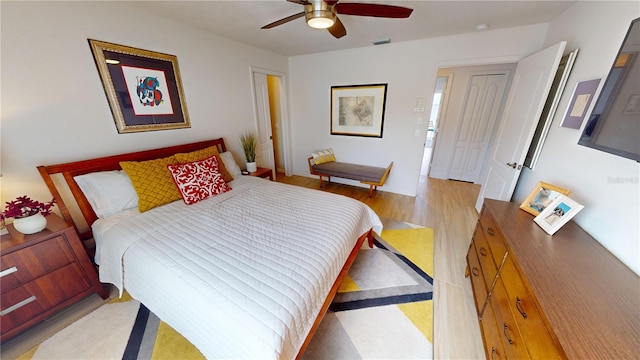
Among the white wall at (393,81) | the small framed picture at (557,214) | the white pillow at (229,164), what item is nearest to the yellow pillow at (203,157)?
the white pillow at (229,164)

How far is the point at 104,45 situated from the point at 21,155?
1085mm

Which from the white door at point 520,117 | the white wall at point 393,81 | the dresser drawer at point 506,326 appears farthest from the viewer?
the white wall at point 393,81

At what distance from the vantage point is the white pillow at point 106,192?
1.70 metres

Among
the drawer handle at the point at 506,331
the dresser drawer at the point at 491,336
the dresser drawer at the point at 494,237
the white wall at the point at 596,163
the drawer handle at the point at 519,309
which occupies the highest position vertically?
the white wall at the point at 596,163

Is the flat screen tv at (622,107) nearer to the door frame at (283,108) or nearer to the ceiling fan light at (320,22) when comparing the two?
the ceiling fan light at (320,22)

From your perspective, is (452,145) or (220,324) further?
(452,145)

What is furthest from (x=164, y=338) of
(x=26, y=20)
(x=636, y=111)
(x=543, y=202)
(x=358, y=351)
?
(x=636, y=111)

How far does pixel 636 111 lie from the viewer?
954mm

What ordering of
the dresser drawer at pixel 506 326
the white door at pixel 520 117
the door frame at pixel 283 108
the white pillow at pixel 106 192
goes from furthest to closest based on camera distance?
the door frame at pixel 283 108 → the white door at pixel 520 117 → the white pillow at pixel 106 192 → the dresser drawer at pixel 506 326

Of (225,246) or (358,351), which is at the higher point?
(225,246)

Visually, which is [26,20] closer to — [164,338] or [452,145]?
[164,338]

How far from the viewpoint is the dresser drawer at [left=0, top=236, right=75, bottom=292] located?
122 cm

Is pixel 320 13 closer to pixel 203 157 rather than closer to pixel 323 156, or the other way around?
pixel 203 157

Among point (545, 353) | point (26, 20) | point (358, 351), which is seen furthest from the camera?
point (26, 20)
